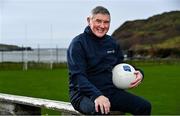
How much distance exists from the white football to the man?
0.14ft

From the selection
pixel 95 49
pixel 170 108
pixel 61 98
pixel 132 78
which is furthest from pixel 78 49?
pixel 61 98

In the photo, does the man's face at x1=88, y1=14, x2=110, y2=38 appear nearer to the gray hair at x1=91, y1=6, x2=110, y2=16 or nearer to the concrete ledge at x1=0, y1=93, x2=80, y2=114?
the gray hair at x1=91, y1=6, x2=110, y2=16

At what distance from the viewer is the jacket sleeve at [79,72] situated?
192 inches

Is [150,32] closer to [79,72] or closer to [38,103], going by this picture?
[38,103]

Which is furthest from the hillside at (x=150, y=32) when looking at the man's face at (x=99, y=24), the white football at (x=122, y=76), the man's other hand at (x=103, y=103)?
the man's other hand at (x=103, y=103)

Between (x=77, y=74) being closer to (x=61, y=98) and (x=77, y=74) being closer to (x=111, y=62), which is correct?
(x=111, y=62)

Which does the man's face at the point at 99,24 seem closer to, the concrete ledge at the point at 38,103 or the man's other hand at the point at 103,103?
the man's other hand at the point at 103,103

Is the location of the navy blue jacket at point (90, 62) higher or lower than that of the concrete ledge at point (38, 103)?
higher

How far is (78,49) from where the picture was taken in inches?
199

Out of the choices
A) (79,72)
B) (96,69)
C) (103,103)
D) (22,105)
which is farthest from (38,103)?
(103,103)

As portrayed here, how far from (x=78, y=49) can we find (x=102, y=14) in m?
0.42

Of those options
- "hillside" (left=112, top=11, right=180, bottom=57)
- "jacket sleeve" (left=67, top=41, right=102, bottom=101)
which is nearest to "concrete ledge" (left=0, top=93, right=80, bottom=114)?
"jacket sleeve" (left=67, top=41, right=102, bottom=101)

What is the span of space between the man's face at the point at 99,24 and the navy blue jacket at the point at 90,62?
0.20ft

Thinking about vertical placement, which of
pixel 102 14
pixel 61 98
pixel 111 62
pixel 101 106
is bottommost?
pixel 61 98
